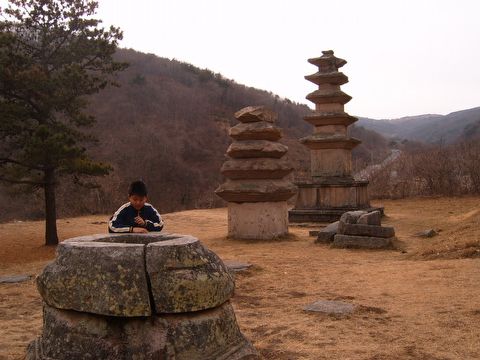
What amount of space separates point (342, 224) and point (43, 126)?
6738 millimetres

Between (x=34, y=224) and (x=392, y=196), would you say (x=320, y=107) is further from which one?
(x=34, y=224)

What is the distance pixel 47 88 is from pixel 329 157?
9.05 metres

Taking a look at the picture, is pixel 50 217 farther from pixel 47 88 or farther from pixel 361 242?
pixel 361 242

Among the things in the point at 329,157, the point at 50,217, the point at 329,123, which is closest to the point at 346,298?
the point at 50,217

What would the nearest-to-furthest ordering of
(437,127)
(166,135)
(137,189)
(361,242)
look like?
(137,189) < (361,242) < (166,135) < (437,127)

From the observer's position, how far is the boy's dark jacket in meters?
4.47

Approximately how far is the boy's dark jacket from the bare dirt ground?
131 centimetres

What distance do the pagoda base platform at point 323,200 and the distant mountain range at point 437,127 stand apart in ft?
103

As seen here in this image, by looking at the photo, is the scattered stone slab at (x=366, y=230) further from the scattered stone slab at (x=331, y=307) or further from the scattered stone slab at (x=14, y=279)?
the scattered stone slab at (x=14, y=279)

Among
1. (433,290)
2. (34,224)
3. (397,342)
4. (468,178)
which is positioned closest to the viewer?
(397,342)

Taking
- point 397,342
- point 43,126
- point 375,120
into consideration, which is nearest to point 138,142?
point 43,126

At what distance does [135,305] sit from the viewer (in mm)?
3385

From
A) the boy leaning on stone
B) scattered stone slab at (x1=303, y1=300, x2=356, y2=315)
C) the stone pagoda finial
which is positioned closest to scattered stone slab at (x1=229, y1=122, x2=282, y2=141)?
the stone pagoda finial

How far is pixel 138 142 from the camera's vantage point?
134ft
